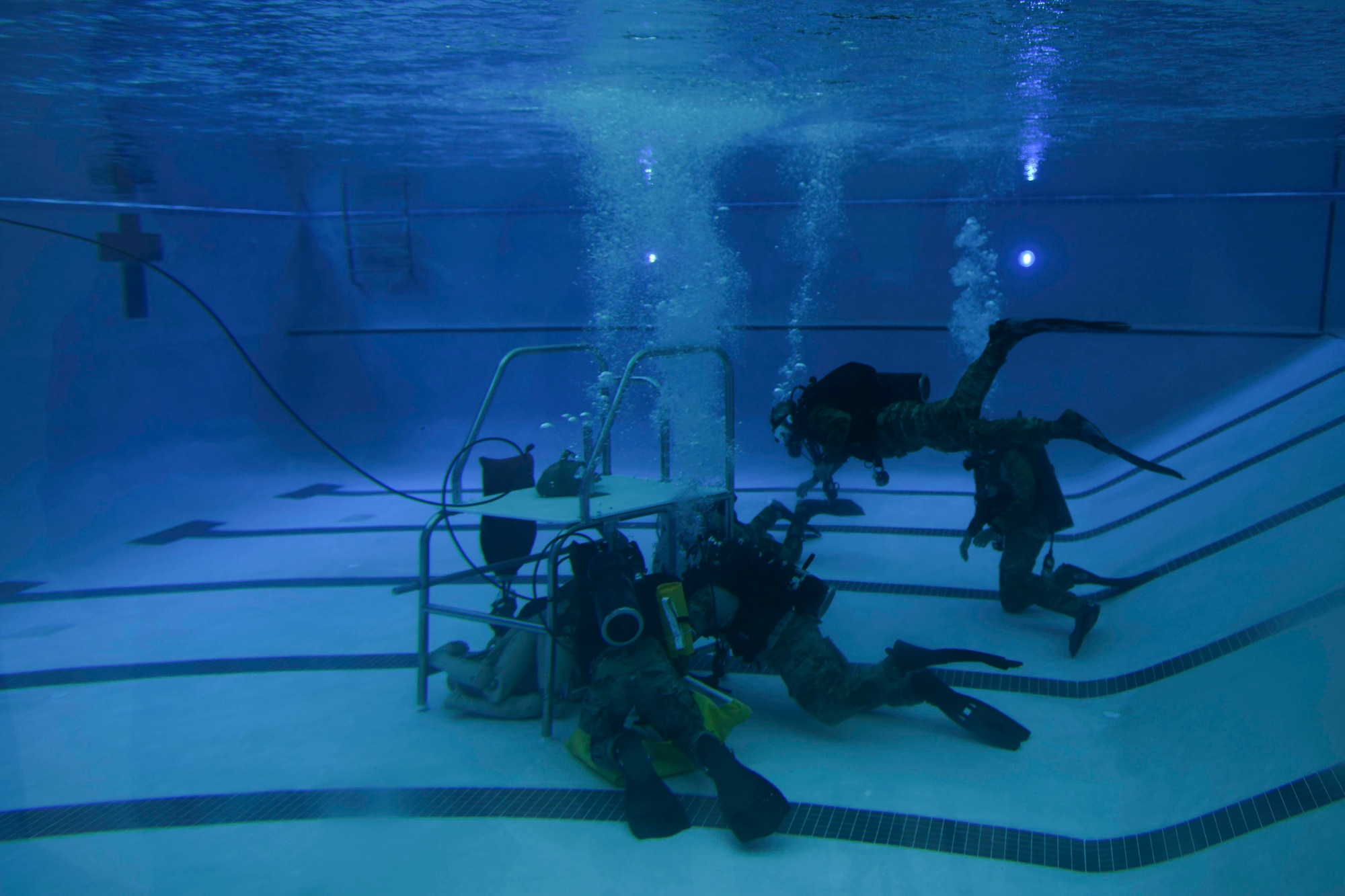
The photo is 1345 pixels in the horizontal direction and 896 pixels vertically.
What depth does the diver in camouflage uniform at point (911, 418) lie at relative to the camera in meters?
2.85

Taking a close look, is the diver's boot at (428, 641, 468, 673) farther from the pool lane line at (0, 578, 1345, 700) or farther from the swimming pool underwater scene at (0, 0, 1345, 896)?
the pool lane line at (0, 578, 1345, 700)

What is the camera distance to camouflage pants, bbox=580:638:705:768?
122 inches

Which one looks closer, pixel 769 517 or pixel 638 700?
pixel 638 700

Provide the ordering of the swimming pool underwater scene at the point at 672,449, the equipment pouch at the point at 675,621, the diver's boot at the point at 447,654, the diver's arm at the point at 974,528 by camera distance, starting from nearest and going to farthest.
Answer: the swimming pool underwater scene at the point at 672,449
the equipment pouch at the point at 675,621
the diver's boot at the point at 447,654
the diver's arm at the point at 974,528

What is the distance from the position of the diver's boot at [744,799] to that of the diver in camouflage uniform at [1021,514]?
98.9 inches

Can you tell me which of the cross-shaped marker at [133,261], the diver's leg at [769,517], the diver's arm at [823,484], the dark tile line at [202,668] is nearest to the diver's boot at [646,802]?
the dark tile line at [202,668]

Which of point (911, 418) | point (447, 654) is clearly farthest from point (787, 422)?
point (447, 654)

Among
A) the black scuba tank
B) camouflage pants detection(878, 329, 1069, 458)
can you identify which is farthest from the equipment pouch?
the black scuba tank

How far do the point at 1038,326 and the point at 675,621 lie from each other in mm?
1722

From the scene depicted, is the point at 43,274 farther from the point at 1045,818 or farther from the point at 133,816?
the point at 1045,818

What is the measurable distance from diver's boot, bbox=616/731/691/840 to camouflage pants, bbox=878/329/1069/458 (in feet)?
4.96

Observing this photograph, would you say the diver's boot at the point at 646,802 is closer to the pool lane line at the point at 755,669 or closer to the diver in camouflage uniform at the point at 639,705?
the diver in camouflage uniform at the point at 639,705

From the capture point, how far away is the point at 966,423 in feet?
9.79

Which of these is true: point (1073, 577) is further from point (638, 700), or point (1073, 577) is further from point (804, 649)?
point (638, 700)
